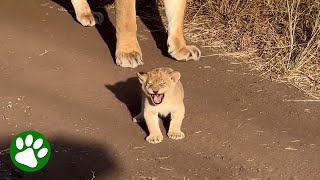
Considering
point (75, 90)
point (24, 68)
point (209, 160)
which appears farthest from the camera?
point (24, 68)

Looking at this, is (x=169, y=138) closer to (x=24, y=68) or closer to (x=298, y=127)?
(x=298, y=127)

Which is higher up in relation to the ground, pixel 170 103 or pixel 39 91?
pixel 170 103

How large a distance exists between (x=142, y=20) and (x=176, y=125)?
6.32ft

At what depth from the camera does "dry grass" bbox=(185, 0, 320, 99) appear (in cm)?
392

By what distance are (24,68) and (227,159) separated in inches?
56.6

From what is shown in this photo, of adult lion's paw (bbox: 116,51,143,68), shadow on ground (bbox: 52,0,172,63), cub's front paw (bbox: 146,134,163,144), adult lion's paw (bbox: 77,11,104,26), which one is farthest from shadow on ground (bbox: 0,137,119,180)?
adult lion's paw (bbox: 77,11,104,26)

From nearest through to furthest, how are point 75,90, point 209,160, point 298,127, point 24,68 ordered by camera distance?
1. point 209,160
2. point 298,127
3. point 75,90
4. point 24,68

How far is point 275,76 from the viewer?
389 centimetres

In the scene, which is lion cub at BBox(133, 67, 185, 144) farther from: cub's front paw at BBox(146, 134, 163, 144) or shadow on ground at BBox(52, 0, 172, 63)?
shadow on ground at BBox(52, 0, 172, 63)

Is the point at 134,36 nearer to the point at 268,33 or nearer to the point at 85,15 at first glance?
the point at 85,15

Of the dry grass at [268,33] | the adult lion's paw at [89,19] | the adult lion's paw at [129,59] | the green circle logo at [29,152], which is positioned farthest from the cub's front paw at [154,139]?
the adult lion's paw at [89,19]

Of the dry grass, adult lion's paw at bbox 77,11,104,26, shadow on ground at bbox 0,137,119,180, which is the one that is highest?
shadow on ground at bbox 0,137,119,180

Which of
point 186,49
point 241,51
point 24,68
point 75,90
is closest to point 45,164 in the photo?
point 75,90

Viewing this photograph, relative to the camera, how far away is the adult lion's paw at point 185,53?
4.03 metres
